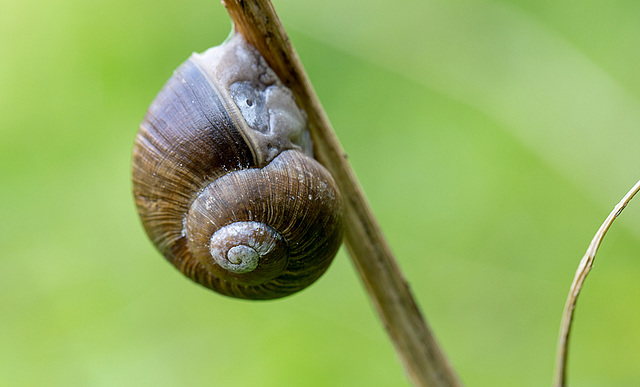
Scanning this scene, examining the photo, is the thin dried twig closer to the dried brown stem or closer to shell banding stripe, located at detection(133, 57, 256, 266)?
the dried brown stem

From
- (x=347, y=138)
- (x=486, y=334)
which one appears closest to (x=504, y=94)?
(x=347, y=138)

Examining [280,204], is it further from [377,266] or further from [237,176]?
[377,266]

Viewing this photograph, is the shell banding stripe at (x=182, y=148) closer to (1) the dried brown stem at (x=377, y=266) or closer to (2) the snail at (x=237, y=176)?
(2) the snail at (x=237, y=176)

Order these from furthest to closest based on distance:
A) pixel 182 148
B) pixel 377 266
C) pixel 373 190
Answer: pixel 373 190 < pixel 377 266 < pixel 182 148

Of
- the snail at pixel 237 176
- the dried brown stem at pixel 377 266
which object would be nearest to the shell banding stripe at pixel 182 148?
the snail at pixel 237 176

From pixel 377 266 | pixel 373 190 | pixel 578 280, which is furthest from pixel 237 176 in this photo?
pixel 373 190
